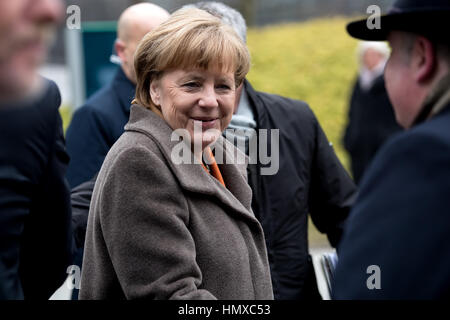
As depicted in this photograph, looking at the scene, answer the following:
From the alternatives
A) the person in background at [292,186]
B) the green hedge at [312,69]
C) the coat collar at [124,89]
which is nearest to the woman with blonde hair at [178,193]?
the person in background at [292,186]

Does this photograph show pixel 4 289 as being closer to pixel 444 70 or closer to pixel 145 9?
pixel 444 70

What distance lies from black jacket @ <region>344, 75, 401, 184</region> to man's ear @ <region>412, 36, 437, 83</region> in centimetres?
537

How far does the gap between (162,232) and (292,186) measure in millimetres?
1128

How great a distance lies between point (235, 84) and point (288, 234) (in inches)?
33.6

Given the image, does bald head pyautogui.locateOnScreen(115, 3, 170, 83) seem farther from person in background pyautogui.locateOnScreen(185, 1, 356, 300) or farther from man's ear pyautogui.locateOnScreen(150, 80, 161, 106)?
man's ear pyautogui.locateOnScreen(150, 80, 161, 106)

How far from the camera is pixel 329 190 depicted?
304 cm

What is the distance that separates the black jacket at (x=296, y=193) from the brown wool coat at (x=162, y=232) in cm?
73

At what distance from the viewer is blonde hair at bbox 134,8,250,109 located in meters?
Answer: 2.09

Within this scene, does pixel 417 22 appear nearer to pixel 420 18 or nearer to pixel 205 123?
pixel 420 18

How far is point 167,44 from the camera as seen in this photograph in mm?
2092

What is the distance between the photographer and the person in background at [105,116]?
11.2ft

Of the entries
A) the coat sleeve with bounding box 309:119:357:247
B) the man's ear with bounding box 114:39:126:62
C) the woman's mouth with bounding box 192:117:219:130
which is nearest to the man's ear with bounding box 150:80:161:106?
the woman's mouth with bounding box 192:117:219:130

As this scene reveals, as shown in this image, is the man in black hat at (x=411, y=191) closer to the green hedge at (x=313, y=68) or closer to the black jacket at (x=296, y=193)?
the black jacket at (x=296, y=193)

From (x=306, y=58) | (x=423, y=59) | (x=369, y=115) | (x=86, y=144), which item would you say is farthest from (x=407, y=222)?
(x=306, y=58)
